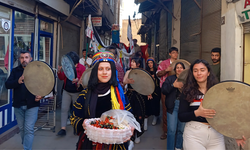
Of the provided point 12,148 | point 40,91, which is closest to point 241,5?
point 40,91

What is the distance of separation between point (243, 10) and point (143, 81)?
6.37 feet

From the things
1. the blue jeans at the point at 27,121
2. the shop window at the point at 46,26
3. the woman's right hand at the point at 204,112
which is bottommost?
the blue jeans at the point at 27,121

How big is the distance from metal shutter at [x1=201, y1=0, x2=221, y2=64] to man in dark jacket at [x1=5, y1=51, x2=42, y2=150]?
13.0 ft

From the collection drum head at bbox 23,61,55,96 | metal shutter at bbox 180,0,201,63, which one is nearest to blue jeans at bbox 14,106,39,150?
drum head at bbox 23,61,55,96

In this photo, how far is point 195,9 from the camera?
6066 millimetres

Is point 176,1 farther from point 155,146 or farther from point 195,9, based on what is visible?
point 155,146

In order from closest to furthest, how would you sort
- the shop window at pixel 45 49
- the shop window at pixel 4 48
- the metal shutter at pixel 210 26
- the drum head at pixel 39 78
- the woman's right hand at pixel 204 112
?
the woman's right hand at pixel 204 112 → the drum head at pixel 39 78 → the shop window at pixel 4 48 → the metal shutter at pixel 210 26 → the shop window at pixel 45 49

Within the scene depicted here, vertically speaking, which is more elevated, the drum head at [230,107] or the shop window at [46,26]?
the shop window at [46,26]

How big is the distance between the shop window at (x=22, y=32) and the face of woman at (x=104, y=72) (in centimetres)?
326

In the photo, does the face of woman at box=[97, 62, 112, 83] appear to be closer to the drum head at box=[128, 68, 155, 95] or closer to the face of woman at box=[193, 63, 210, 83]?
the face of woman at box=[193, 63, 210, 83]

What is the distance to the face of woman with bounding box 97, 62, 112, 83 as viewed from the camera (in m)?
2.19

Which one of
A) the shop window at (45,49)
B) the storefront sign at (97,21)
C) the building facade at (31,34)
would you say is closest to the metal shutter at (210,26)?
the building facade at (31,34)

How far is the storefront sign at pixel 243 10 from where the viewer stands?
3.02m

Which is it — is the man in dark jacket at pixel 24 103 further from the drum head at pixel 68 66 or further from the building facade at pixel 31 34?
the building facade at pixel 31 34
